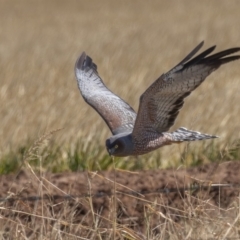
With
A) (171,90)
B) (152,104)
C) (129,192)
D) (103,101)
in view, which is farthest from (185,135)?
(103,101)

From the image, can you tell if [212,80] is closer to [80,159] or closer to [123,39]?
[80,159]

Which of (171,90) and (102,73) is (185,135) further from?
(102,73)

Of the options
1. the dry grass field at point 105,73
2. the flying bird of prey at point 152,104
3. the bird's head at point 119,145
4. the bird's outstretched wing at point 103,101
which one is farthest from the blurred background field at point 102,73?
the bird's outstretched wing at point 103,101

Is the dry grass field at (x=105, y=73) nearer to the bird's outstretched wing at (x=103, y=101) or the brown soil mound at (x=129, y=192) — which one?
the brown soil mound at (x=129, y=192)

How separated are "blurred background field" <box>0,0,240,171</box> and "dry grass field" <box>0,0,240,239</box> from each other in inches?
0.5

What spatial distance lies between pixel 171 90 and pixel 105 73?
7092 millimetres

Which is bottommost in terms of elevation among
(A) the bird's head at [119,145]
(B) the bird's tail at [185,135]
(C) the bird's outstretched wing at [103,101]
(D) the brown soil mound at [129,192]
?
(D) the brown soil mound at [129,192]

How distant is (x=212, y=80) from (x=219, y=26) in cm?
884

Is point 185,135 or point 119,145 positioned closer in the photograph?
point 119,145

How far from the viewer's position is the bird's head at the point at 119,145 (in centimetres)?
516

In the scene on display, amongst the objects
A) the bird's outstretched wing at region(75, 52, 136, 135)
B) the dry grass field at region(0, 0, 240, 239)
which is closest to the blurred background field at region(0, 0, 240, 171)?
the dry grass field at region(0, 0, 240, 239)

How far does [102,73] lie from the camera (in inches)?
473

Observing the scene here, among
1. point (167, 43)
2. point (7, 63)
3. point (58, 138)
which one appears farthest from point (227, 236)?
point (167, 43)

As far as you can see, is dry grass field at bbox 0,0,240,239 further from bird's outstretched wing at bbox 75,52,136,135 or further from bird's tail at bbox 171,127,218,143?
bird's outstretched wing at bbox 75,52,136,135
